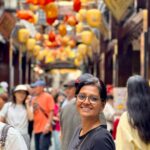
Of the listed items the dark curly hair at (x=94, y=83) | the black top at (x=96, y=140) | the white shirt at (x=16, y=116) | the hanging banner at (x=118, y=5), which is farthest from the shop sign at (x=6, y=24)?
the black top at (x=96, y=140)

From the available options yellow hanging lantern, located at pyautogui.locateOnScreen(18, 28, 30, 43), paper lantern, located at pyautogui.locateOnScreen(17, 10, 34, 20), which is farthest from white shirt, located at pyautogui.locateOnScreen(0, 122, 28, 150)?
yellow hanging lantern, located at pyautogui.locateOnScreen(18, 28, 30, 43)

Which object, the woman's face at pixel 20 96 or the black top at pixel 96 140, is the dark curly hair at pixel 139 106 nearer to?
the black top at pixel 96 140

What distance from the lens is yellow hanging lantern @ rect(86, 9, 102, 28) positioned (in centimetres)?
1684

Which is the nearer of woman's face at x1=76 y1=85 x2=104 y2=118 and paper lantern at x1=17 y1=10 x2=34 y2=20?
woman's face at x1=76 y1=85 x2=104 y2=118

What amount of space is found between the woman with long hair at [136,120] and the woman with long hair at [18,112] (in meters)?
3.84

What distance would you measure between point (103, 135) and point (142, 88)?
0.96 metres

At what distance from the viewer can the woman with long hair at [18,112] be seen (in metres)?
8.42

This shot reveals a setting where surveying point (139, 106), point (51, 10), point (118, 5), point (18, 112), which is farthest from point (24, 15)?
point (139, 106)

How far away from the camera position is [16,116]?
28.1 ft

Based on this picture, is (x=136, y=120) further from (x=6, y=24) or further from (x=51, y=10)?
(x=6, y=24)

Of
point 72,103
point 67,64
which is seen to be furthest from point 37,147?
point 67,64

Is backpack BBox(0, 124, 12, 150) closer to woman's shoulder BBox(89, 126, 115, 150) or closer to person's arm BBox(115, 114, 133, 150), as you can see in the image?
woman's shoulder BBox(89, 126, 115, 150)

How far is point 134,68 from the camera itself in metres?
19.1

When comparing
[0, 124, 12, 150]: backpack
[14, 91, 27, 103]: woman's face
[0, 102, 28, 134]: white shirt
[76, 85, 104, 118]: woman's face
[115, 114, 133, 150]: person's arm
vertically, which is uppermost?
[76, 85, 104, 118]: woman's face
